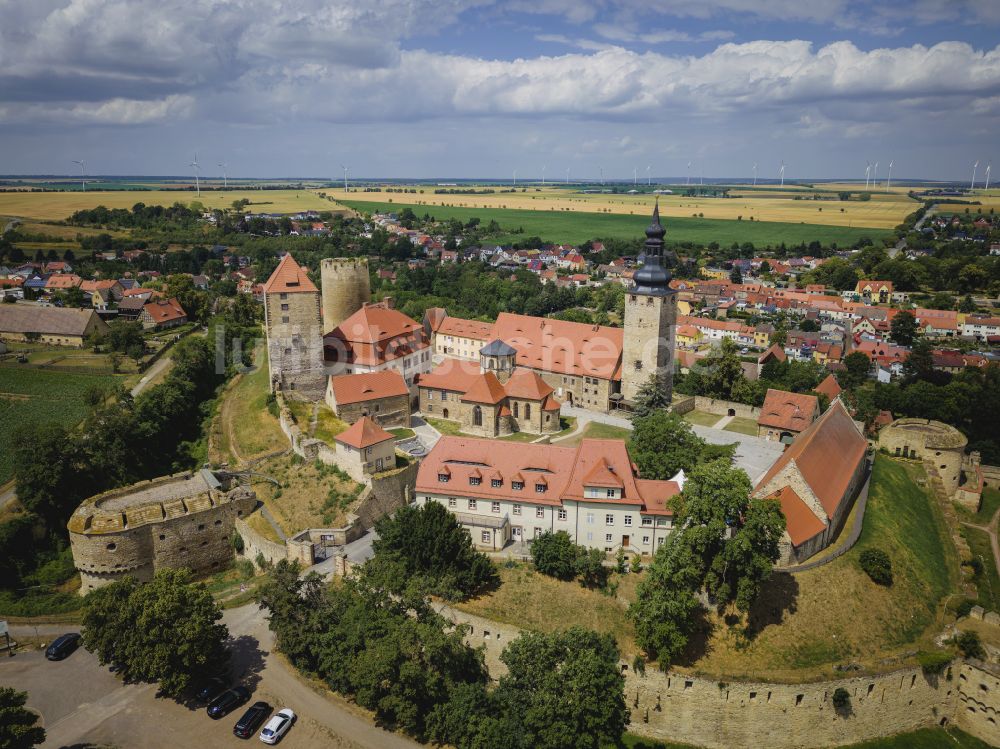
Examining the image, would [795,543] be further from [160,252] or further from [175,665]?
[160,252]

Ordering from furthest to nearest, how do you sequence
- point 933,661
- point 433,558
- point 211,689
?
point 433,558
point 933,661
point 211,689

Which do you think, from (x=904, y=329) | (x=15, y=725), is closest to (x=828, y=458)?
(x=15, y=725)

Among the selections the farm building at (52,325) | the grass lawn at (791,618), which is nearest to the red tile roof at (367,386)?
the grass lawn at (791,618)

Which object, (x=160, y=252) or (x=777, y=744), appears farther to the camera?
(x=160, y=252)

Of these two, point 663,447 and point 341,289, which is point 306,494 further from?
point 341,289

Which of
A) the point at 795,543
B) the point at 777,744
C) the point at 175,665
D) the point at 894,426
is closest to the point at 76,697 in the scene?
the point at 175,665

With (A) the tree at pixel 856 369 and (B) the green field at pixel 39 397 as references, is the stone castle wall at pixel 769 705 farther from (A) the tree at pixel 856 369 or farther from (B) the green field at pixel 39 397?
(A) the tree at pixel 856 369
